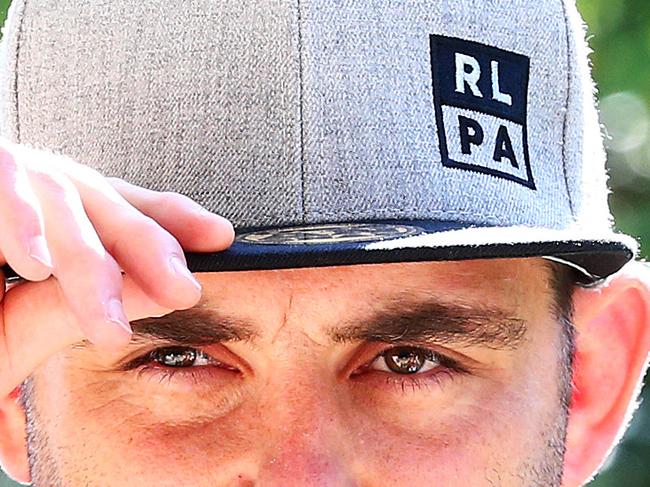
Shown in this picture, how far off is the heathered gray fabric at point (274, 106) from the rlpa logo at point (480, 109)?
1 cm

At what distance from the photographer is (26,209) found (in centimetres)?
138

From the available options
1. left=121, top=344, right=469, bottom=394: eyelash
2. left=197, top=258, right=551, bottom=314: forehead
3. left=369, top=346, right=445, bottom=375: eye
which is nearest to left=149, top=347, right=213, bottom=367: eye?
left=121, top=344, right=469, bottom=394: eyelash

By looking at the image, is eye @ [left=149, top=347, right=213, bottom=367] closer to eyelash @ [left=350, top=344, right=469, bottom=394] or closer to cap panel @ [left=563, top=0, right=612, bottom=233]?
eyelash @ [left=350, top=344, right=469, bottom=394]

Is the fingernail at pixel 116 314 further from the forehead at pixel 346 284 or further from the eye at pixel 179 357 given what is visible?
the eye at pixel 179 357

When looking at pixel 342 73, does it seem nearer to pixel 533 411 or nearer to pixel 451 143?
pixel 451 143

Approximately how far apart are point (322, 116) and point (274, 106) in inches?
2.3

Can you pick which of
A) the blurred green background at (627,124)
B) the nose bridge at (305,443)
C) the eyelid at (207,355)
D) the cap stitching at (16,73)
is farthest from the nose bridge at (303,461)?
the blurred green background at (627,124)

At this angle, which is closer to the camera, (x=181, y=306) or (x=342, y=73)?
(x=181, y=306)

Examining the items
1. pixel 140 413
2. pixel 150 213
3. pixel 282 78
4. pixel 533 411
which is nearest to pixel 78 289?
pixel 150 213

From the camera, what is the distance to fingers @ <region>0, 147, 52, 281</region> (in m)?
1.35

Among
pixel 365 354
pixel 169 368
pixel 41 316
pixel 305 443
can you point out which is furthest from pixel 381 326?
pixel 41 316

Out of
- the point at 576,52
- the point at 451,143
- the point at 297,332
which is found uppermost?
the point at 576,52

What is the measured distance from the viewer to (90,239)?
141 cm

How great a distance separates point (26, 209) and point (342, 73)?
59cm
